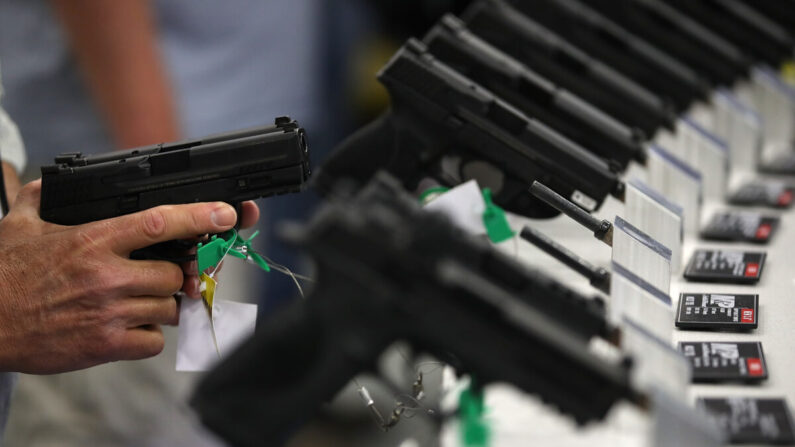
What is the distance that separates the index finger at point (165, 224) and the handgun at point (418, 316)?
56 cm

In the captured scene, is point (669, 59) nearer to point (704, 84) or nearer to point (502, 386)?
point (704, 84)

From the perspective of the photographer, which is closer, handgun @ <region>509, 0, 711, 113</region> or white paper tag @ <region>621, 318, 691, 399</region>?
white paper tag @ <region>621, 318, 691, 399</region>

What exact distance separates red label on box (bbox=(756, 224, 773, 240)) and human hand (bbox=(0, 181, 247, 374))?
61.2 inches

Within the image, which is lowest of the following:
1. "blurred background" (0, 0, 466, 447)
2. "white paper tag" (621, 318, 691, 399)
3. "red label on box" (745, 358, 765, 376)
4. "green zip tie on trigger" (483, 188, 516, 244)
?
"blurred background" (0, 0, 466, 447)

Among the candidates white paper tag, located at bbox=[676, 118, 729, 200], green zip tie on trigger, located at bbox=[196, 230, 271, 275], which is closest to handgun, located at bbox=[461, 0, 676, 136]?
white paper tag, located at bbox=[676, 118, 729, 200]

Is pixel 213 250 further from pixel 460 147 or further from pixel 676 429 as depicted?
pixel 676 429

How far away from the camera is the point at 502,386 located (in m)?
1.34

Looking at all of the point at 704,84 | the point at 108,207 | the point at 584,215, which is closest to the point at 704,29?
the point at 704,84

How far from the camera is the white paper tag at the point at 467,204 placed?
6.73ft

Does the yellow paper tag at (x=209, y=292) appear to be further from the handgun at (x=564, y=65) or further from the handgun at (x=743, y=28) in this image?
the handgun at (x=743, y=28)

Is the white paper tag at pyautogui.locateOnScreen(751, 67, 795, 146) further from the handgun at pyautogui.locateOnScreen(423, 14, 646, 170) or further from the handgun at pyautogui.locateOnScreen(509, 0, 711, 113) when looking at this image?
the handgun at pyautogui.locateOnScreen(423, 14, 646, 170)

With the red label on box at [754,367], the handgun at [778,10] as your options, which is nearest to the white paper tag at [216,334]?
the red label on box at [754,367]

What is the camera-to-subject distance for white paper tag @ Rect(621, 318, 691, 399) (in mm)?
1382

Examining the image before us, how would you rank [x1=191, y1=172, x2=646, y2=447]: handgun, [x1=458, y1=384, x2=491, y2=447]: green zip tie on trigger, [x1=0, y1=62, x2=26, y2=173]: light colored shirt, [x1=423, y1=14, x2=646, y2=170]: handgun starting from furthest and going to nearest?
[x1=423, y1=14, x2=646, y2=170]: handgun < [x1=0, y1=62, x2=26, y2=173]: light colored shirt < [x1=458, y1=384, x2=491, y2=447]: green zip tie on trigger < [x1=191, y1=172, x2=646, y2=447]: handgun
